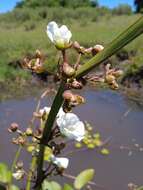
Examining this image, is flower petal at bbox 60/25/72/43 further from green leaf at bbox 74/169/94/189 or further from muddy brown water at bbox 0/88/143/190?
muddy brown water at bbox 0/88/143/190

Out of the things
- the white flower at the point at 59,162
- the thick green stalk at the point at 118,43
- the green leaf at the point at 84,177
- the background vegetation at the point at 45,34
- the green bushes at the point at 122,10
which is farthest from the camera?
the green bushes at the point at 122,10

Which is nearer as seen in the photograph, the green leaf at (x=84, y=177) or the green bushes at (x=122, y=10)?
the green leaf at (x=84, y=177)

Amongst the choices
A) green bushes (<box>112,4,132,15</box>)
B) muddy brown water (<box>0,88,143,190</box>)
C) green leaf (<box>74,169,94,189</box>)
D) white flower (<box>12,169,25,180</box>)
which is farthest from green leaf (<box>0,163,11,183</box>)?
green bushes (<box>112,4,132,15</box>)

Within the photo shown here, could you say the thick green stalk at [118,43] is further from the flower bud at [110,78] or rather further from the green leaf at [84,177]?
the green leaf at [84,177]

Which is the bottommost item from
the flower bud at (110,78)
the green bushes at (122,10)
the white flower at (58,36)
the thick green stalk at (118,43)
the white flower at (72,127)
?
the white flower at (72,127)

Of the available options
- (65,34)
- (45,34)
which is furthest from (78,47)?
(45,34)

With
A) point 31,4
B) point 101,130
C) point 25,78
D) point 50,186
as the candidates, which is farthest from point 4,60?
point 31,4

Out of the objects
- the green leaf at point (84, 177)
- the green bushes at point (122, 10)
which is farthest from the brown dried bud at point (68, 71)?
the green bushes at point (122, 10)
